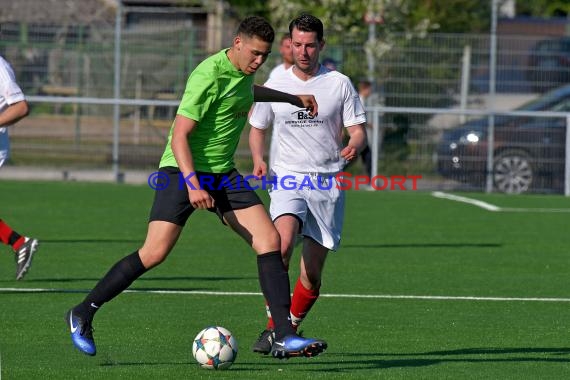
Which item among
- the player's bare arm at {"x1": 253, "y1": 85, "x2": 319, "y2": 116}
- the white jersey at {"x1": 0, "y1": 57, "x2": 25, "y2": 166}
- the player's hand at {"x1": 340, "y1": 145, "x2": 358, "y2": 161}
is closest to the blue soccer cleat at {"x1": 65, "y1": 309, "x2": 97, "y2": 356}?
the player's bare arm at {"x1": 253, "y1": 85, "x2": 319, "y2": 116}

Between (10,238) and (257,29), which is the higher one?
(257,29)

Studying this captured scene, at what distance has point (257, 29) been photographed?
747 centimetres

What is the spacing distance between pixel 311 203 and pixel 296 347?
1.61 m

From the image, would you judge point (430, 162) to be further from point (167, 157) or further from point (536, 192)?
point (167, 157)

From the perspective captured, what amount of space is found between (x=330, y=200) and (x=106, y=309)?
222 cm

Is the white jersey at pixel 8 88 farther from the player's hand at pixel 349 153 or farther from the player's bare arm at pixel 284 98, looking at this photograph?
the player's hand at pixel 349 153

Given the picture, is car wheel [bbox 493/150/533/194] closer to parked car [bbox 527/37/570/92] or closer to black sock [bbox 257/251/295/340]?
parked car [bbox 527/37/570/92]

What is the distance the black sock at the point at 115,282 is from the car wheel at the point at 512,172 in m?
16.2

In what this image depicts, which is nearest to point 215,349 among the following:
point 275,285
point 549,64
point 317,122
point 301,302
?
point 275,285

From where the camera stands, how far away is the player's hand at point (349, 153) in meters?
8.58

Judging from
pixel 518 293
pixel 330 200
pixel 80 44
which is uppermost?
pixel 80 44

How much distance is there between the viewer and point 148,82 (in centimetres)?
2420

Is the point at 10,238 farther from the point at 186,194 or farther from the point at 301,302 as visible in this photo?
the point at 186,194

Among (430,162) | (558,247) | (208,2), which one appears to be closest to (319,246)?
(558,247)
